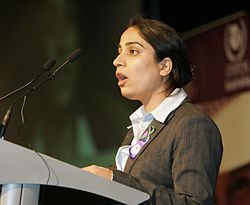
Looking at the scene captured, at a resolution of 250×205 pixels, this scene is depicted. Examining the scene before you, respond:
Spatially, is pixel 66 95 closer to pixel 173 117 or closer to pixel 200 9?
pixel 200 9

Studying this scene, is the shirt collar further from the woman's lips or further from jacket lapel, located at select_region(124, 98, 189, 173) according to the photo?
the woman's lips

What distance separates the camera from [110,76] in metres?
3.81

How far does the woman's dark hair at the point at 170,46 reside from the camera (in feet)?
5.48

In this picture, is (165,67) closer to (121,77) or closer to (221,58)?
(121,77)

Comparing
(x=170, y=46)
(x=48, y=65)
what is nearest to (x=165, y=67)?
(x=170, y=46)

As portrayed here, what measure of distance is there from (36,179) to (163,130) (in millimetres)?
509

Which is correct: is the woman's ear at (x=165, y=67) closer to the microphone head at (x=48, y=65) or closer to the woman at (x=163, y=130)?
the woman at (x=163, y=130)

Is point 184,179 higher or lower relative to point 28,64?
lower

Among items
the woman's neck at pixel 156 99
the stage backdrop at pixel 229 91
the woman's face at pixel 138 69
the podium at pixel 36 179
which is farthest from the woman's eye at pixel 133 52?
the stage backdrop at pixel 229 91

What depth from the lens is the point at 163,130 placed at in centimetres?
154

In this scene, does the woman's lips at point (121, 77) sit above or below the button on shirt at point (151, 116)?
above

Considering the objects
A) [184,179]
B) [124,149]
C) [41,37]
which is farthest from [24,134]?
[184,179]

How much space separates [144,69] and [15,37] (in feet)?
8.20

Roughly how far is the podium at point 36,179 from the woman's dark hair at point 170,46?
60 cm
